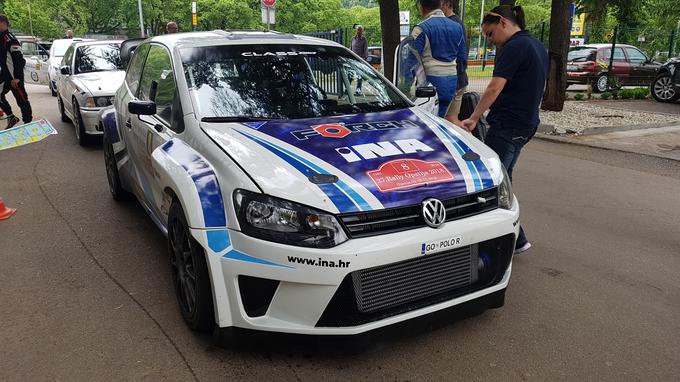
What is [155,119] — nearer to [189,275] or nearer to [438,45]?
[189,275]

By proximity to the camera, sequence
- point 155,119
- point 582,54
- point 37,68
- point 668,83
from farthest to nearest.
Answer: point 582,54
point 37,68
point 668,83
point 155,119

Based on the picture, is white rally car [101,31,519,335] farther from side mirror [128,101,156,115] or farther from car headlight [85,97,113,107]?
car headlight [85,97,113,107]

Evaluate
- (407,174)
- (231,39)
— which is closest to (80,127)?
(231,39)

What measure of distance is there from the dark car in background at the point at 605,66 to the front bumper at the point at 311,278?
56.1ft

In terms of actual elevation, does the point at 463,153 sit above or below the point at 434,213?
above

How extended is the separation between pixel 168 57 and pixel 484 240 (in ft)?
8.74

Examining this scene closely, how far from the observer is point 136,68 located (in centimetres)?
507

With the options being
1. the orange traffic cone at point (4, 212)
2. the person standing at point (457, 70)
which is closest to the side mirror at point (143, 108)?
the orange traffic cone at point (4, 212)

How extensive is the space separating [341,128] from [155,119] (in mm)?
1454

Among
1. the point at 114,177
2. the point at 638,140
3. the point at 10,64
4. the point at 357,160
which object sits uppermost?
the point at 10,64

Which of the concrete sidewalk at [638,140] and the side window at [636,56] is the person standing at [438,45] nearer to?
the concrete sidewalk at [638,140]

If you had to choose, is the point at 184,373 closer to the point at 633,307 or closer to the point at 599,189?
the point at 633,307

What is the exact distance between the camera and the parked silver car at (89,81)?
805 centimetres

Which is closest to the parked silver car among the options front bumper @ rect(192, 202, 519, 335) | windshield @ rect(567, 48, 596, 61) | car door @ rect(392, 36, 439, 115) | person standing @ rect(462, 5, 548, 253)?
car door @ rect(392, 36, 439, 115)
